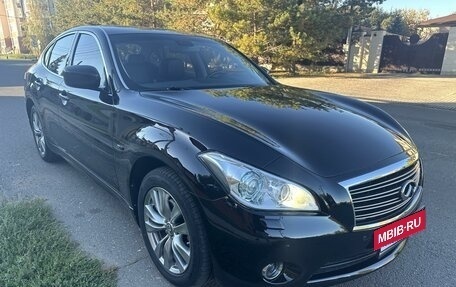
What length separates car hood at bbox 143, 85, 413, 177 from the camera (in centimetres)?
210

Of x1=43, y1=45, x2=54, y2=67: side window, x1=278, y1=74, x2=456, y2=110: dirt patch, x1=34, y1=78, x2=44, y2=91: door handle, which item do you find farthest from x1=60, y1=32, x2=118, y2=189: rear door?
x1=278, y1=74, x2=456, y2=110: dirt patch

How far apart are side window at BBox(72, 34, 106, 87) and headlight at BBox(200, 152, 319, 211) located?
5.56 feet

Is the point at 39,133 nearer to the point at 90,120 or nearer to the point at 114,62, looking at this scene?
the point at 90,120

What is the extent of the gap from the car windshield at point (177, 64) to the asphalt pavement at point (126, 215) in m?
1.31

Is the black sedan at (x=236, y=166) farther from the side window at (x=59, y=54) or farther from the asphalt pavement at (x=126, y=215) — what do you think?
the side window at (x=59, y=54)

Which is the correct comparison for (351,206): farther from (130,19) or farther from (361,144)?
(130,19)

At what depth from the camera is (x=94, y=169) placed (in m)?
3.37

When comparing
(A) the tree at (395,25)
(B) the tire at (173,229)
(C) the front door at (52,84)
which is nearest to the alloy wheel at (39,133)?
(C) the front door at (52,84)

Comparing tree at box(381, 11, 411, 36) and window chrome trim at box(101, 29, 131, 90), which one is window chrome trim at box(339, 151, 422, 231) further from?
tree at box(381, 11, 411, 36)

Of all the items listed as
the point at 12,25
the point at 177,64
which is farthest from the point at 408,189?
the point at 12,25

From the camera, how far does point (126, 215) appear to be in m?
3.51

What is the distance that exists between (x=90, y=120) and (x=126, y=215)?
3.14ft

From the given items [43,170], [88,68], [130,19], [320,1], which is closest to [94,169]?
[88,68]

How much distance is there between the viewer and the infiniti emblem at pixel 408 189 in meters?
2.23
